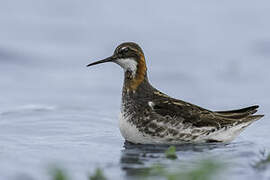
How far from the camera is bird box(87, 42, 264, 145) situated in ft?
38.6

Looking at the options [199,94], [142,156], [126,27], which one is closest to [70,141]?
[142,156]

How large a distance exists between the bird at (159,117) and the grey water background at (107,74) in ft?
1.31

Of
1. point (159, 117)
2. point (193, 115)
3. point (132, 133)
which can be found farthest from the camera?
point (193, 115)

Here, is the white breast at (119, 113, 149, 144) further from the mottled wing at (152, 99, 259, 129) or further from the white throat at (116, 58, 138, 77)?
the white throat at (116, 58, 138, 77)

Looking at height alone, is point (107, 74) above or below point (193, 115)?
above

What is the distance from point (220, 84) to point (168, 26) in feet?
20.2

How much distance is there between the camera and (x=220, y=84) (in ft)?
61.8

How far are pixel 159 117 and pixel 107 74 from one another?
7.96 metres

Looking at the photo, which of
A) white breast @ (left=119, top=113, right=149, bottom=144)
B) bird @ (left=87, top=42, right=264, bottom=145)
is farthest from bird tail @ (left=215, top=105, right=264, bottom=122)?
white breast @ (left=119, top=113, right=149, bottom=144)

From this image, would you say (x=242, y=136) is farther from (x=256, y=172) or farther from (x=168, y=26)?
(x=168, y=26)

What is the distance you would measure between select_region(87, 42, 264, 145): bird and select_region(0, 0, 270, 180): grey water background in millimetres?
400

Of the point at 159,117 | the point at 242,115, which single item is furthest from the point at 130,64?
the point at 242,115

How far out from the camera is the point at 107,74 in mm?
19703

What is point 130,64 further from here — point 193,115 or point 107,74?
point 107,74
